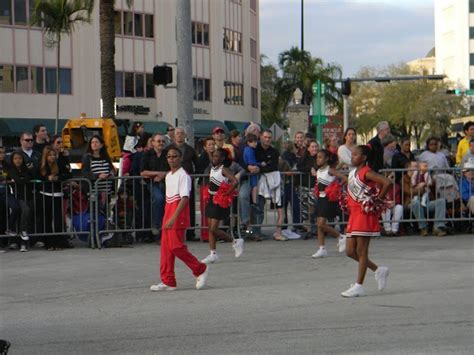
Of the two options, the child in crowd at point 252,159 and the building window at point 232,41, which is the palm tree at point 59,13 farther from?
the child in crowd at point 252,159

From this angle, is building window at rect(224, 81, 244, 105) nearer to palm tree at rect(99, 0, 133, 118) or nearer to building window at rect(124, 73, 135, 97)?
building window at rect(124, 73, 135, 97)

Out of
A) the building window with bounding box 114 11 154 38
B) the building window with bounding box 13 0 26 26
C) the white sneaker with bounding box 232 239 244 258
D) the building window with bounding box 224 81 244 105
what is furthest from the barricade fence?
the building window with bounding box 224 81 244 105

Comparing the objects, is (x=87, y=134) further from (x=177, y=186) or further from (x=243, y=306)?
(x=243, y=306)

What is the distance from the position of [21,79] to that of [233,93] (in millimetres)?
17516

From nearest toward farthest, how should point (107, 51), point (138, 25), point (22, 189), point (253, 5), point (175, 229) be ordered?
point (175, 229) → point (22, 189) → point (107, 51) → point (138, 25) → point (253, 5)

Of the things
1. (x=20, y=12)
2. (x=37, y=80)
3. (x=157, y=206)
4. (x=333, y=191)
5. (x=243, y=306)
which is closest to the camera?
(x=243, y=306)

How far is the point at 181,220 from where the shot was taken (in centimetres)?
1072

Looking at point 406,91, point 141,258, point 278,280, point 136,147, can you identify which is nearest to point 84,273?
point 141,258

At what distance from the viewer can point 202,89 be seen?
6175 cm

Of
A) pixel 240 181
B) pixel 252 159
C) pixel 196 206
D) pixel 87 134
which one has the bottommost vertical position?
pixel 196 206

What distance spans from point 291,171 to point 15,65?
125ft

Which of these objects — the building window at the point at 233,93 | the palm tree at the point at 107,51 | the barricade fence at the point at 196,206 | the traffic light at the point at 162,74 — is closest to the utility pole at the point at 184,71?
the traffic light at the point at 162,74

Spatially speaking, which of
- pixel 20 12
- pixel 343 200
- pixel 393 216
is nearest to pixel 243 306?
pixel 343 200

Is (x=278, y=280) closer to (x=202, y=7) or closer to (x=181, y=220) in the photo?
(x=181, y=220)
